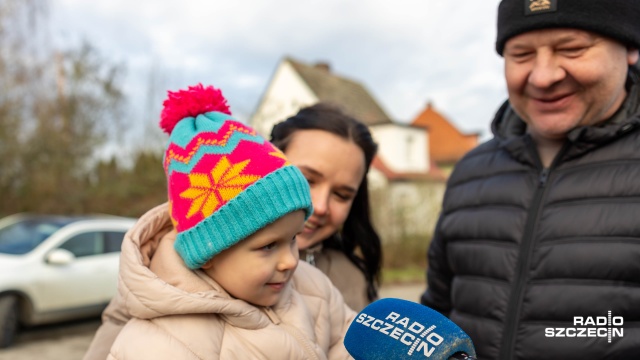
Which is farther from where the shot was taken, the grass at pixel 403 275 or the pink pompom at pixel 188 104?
the grass at pixel 403 275

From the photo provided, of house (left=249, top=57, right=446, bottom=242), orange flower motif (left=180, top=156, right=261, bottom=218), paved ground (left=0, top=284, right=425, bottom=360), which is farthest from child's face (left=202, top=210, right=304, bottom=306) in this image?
house (left=249, top=57, right=446, bottom=242)

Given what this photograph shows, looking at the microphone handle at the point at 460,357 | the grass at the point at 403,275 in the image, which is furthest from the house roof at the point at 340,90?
the microphone handle at the point at 460,357

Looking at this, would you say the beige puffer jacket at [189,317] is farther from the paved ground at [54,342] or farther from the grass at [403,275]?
the grass at [403,275]

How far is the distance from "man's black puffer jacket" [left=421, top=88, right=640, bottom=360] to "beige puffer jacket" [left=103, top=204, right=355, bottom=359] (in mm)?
657

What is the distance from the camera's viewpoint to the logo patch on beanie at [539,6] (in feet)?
6.16

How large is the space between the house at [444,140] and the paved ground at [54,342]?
25991mm

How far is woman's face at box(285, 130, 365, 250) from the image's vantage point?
7.27 ft

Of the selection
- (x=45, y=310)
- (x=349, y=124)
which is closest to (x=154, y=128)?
(x=45, y=310)

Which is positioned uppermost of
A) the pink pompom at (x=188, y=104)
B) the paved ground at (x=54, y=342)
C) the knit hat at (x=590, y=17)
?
the knit hat at (x=590, y=17)

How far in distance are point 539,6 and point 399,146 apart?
75.3 feet

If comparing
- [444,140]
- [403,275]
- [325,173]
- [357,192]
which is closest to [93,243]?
[357,192]

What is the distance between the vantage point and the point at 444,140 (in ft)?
112

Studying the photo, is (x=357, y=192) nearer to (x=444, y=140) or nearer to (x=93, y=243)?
(x=93, y=243)

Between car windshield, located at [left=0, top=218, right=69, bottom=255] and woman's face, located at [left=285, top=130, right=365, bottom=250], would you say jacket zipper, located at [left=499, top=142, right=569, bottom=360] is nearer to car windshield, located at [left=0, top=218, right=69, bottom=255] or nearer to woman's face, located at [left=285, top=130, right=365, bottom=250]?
woman's face, located at [left=285, top=130, right=365, bottom=250]
